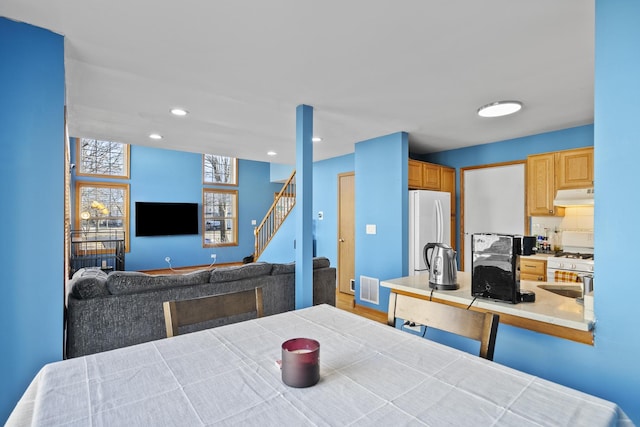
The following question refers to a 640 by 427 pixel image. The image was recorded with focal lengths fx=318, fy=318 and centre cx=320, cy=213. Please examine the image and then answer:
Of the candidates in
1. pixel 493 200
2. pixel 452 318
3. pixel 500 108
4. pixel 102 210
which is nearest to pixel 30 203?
pixel 452 318

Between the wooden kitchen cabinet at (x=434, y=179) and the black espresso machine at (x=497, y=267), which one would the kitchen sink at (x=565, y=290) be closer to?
the black espresso machine at (x=497, y=267)

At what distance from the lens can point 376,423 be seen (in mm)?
779

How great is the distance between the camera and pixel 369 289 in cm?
443

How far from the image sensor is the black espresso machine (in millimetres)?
1698

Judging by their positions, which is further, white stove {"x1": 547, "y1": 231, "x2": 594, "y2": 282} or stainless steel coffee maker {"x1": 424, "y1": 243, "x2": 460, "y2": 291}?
white stove {"x1": 547, "y1": 231, "x2": 594, "y2": 282}

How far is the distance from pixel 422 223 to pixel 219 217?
241 inches

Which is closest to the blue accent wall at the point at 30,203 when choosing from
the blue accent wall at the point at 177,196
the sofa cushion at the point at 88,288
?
the sofa cushion at the point at 88,288

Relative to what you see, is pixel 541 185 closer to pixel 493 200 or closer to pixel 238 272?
pixel 493 200

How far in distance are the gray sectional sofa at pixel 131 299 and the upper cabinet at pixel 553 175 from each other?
124 inches

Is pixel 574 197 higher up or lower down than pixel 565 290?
higher up

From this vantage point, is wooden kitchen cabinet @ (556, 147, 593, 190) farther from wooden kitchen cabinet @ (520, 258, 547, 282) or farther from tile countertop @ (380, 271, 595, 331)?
tile countertop @ (380, 271, 595, 331)

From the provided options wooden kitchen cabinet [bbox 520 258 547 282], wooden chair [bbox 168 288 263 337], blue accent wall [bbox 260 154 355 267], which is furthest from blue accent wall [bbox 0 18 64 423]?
wooden kitchen cabinet [bbox 520 258 547 282]

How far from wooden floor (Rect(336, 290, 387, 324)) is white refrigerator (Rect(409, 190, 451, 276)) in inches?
27.6

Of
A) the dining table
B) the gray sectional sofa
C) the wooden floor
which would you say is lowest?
the wooden floor
